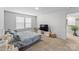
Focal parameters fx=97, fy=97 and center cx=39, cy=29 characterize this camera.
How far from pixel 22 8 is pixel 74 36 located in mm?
1258

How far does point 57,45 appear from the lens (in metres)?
2.04

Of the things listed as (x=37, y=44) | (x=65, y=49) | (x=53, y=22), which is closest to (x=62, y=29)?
(x=53, y=22)

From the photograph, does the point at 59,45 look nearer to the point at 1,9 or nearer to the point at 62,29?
the point at 62,29

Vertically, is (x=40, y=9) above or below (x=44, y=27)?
above

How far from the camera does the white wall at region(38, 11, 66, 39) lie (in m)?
2.07

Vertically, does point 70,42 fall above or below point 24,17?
below

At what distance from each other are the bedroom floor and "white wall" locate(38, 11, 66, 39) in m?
0.13

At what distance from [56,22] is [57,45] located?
49cm

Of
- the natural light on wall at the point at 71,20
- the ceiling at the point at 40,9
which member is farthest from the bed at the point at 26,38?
the natural light on wall at the point at 71,20

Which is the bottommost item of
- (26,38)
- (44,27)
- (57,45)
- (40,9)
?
(57,45)

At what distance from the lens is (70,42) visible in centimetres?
202

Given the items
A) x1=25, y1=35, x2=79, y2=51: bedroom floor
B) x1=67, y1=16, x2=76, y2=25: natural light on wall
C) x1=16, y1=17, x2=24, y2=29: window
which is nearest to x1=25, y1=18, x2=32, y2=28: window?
x1=16, y1=17, x2=24, y2=29: window

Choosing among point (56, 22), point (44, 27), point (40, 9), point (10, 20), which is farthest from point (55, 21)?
point (10, 20)

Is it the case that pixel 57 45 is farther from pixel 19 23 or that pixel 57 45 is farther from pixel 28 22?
pixel 19 23
